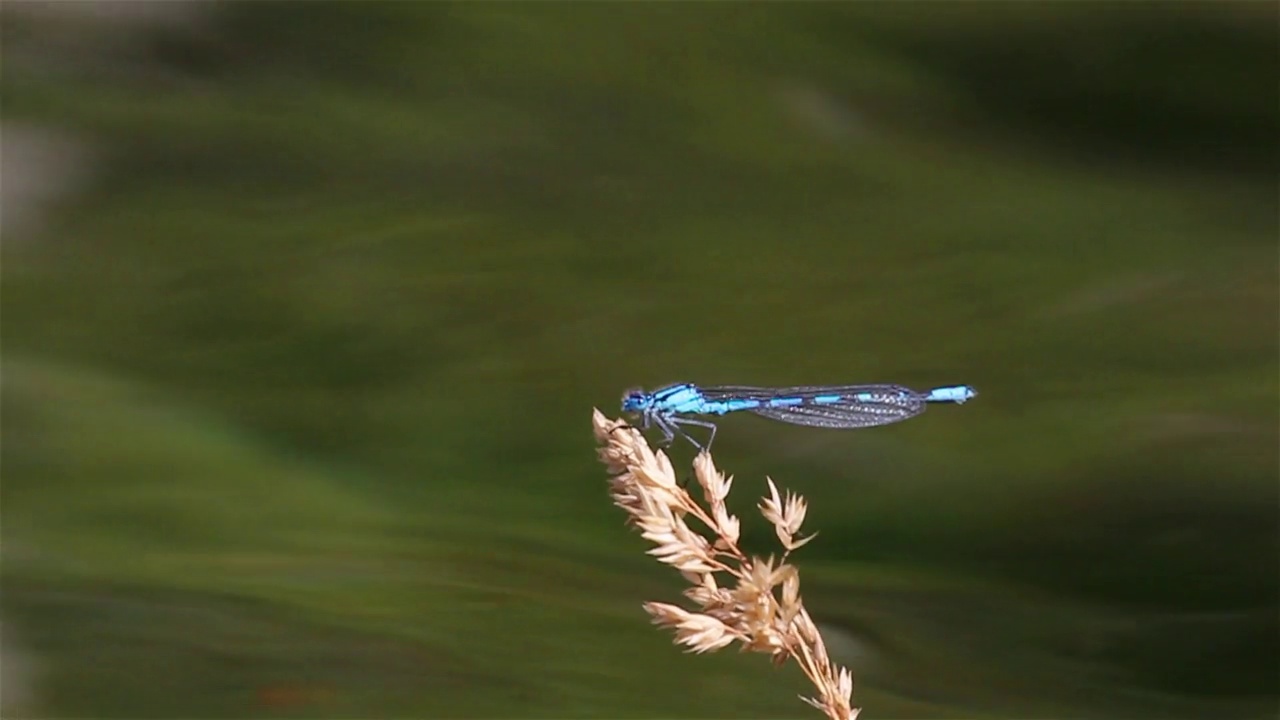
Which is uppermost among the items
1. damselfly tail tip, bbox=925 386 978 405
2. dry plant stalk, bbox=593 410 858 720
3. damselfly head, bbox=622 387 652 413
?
damselfly tail tip, bbox=925 386 978 405

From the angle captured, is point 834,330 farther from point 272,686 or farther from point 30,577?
point 30,577

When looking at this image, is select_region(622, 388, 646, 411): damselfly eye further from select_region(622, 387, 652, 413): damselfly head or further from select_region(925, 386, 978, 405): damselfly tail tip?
select_region(925, 386, 978, 405): damselfly tail tip

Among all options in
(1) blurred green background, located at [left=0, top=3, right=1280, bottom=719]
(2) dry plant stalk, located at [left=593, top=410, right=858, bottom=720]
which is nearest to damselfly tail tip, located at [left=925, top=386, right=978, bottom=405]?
(1) blurred green background, located at [left=0, top=3, right=1280, bottom=719]

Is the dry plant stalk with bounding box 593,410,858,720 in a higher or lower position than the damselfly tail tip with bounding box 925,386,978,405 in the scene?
lower

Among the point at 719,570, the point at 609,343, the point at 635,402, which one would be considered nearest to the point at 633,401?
the point at 635,402

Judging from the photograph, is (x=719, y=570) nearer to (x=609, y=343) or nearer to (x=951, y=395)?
(x=951, y=395)

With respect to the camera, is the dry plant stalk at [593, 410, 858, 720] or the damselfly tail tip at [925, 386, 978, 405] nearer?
the dry plant stalk at [593, 410, 858, 720]

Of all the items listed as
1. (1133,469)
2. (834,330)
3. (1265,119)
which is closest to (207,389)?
(834,330)
